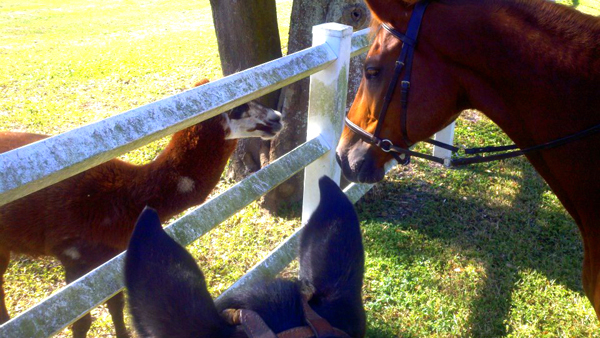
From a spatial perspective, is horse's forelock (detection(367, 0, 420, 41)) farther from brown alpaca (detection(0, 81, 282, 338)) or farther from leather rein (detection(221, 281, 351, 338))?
leather rein (detection(221, 281, 351, 338))

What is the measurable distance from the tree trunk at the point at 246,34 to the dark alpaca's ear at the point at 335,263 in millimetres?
3404

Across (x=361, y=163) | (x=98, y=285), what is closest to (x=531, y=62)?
(x=361, y=163)

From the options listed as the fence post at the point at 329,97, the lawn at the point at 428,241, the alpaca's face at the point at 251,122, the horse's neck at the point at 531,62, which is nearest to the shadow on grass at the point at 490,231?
the lawn at the point at 428,241

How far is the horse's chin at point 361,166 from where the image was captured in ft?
9.65

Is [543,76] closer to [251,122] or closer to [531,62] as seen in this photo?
[531,62]

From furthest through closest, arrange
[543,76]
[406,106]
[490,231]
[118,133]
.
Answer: [490,231] < [406,106] < [543,76] < [118,133]

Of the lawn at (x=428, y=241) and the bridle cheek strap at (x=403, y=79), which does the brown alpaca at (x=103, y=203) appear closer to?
the lawn at (x=428, y=241)

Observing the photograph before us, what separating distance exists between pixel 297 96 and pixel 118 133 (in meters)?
3.20

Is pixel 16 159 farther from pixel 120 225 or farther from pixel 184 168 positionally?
pixel 184 168

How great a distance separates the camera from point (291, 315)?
1.55 m

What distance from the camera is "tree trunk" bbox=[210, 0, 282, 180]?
16.4 feet

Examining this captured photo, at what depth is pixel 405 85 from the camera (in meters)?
2.57

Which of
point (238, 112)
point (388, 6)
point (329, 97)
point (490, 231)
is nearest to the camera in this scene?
point (388, 6)

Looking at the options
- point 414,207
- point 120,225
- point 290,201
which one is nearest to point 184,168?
point 120,225
